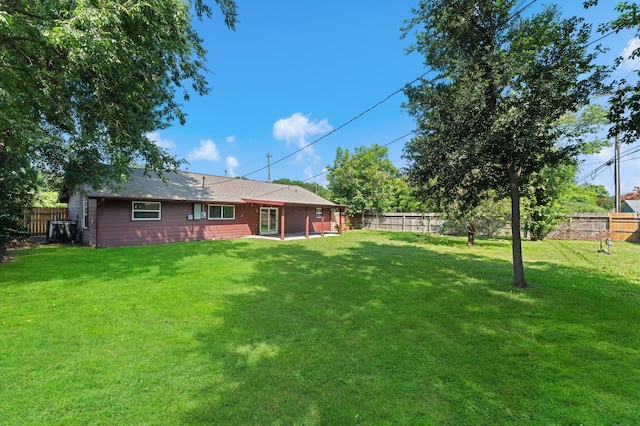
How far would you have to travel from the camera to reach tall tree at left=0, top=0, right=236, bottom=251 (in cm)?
527

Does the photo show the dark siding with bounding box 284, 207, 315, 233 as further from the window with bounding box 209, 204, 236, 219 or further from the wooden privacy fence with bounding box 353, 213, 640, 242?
the wooden privacy fence with bounding box 353, 213, 640, 242

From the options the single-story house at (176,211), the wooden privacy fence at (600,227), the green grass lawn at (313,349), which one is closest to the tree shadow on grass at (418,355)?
the green grass lawn at (313,349)

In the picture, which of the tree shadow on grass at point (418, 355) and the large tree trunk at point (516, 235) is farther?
the large tree trunk at point (516, 235)

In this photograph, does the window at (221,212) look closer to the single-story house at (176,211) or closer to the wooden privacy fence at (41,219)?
the single-story house at (176,211)

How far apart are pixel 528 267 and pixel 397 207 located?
21540 millimetres

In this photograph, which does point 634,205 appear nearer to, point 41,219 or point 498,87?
point 498,87

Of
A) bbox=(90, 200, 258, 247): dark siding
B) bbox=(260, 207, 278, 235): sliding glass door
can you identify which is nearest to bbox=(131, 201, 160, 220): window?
bbox=(90, 200, 258, 247): dark siding

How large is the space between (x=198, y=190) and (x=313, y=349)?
46.7 ft

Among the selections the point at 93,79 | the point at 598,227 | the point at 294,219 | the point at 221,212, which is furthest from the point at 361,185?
the point at 93,79

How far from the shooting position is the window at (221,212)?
15482 mm

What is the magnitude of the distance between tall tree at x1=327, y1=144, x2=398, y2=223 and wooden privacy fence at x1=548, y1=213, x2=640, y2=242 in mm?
12060

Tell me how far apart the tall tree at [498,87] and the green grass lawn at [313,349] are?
8.31 feet

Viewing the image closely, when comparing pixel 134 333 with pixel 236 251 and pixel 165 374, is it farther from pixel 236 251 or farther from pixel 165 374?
pixel 236 251

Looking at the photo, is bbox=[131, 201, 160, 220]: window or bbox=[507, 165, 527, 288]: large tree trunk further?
bbox=[131, 201, 160, 220]: window
